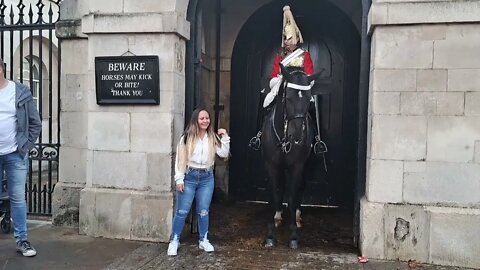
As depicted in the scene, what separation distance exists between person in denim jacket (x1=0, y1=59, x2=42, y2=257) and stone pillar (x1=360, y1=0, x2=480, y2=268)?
12.2 ft

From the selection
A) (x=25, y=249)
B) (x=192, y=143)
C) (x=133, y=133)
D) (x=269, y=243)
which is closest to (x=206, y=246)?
(x=269, y=243)

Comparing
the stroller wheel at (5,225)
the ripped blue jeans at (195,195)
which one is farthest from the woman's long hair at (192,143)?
the stroller wheel at (5,225)

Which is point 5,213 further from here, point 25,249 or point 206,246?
point 206,246

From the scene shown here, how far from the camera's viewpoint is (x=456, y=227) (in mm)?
4656

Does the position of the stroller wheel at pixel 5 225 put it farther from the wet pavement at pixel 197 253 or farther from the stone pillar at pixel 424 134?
the stone pillar at pixel 424 134

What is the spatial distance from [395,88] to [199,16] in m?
2.69

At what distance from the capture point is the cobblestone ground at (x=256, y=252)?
4.64 meters

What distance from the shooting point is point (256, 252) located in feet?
16.6

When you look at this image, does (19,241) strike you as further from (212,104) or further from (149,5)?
(212,104)

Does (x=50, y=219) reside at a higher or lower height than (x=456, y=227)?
lower

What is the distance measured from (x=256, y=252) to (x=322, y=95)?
3.44 meters

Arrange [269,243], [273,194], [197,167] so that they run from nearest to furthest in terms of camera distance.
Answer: [197,167] < [269,243] < [273,194]

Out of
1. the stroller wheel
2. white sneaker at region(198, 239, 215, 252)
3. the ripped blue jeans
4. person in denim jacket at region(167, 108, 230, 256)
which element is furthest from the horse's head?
the stroller wheel

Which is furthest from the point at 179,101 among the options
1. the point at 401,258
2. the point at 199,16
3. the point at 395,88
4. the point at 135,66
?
the point at 401,258
